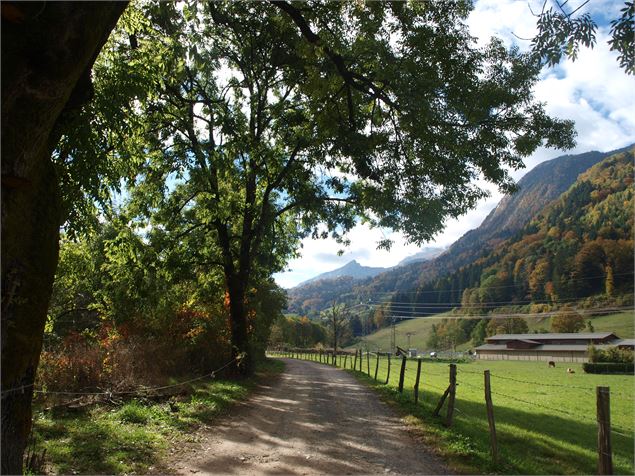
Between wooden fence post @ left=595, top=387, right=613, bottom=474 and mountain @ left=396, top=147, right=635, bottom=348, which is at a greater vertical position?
mountain @ left=396, top=147, right=635, bottom=348

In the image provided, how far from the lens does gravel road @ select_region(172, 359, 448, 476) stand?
688cm

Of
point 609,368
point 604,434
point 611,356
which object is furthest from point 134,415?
point 611,356

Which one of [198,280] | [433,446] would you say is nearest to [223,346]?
[198,280]

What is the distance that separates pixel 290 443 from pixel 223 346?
45.9 ft

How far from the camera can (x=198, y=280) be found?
21.6 meters

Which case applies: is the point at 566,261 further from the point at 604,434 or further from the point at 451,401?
the point at 604,434

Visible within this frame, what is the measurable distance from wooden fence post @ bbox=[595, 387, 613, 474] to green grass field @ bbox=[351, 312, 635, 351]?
12200 cm

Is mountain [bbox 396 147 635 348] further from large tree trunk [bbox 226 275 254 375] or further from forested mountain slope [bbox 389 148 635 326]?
large tree trunk [bbox 226 275 254 375]

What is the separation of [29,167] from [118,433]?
6.55 metres

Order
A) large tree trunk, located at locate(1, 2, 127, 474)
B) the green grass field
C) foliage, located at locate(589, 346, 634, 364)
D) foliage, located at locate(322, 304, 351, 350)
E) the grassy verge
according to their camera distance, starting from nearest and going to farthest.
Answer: large tree trunk, located at locate(1, 2, 127, 474) < the grassy verge < foliage, located at locate(589, 346, 634, 364) < foliage, located at locate(322, 304, 351, 350) < the green grass field

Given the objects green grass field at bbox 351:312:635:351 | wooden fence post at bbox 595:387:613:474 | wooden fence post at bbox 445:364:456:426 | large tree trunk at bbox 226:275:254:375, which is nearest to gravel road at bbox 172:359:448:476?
wooden fence post at bbox 445:364:456:426

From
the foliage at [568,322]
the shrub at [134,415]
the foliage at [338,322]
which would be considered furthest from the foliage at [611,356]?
the foliage at [568,322]

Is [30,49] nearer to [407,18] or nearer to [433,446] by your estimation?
[407,18]

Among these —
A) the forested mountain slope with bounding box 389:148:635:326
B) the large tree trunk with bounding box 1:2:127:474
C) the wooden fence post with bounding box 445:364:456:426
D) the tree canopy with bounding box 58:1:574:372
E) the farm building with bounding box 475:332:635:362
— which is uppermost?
the forested mountain slope with bounding box 389:148:635:326
